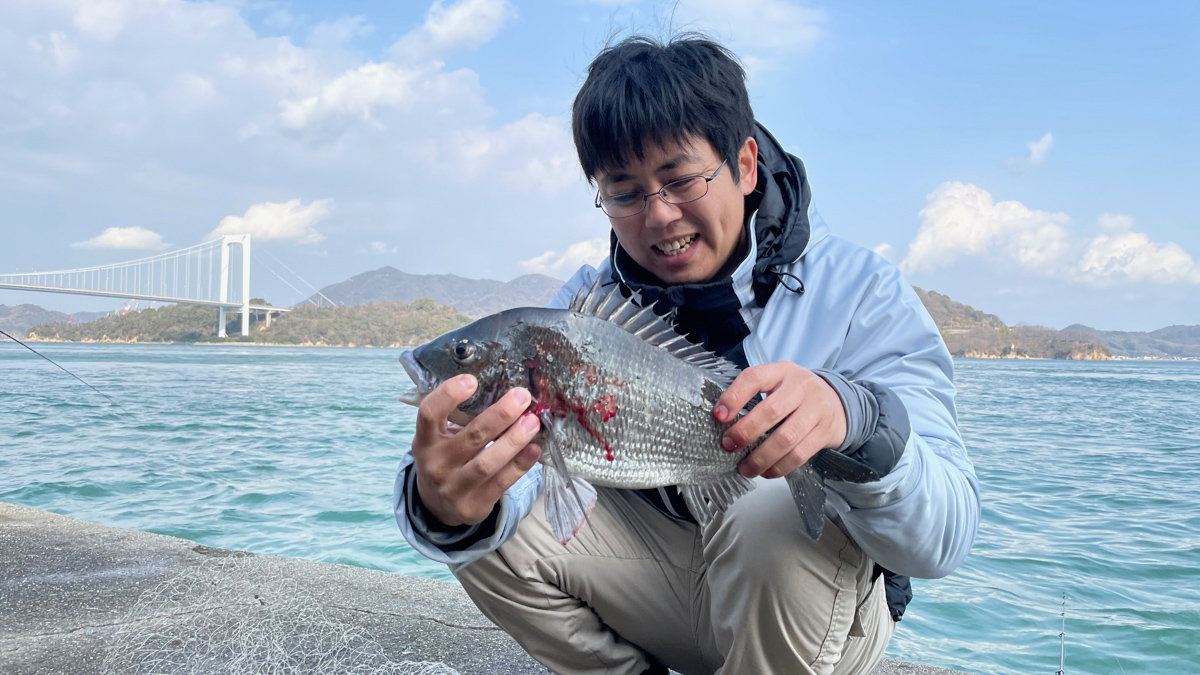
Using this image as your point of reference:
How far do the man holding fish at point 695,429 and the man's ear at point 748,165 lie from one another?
12 millimetres

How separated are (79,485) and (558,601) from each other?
12162mm

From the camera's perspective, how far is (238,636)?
9.09 ft

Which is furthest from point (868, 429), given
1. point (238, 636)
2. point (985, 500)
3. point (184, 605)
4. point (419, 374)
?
point (985, 500)

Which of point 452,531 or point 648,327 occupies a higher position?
point 648,327

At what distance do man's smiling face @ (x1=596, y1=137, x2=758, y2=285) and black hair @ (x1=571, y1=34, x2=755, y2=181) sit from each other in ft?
0.12

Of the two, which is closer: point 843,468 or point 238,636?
point 843,468

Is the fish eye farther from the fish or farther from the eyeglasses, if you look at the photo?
the eyeglasses

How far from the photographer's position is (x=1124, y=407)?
93.7 ft

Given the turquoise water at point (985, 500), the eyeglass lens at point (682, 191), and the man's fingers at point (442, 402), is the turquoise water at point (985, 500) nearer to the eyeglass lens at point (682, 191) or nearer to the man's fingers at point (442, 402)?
the eyeglass lens at point (682, 191)

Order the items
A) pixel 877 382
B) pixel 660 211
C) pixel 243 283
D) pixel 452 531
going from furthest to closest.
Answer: pixel 243 283 < pixel 660 211 < pixel 452 531 < pixel 877 382

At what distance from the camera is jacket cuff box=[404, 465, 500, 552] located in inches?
75.9

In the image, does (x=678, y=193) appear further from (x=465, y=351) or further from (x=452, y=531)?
(x=452, y=531)

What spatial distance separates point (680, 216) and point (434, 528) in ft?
3.72

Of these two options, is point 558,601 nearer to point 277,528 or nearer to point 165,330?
point 277,528
